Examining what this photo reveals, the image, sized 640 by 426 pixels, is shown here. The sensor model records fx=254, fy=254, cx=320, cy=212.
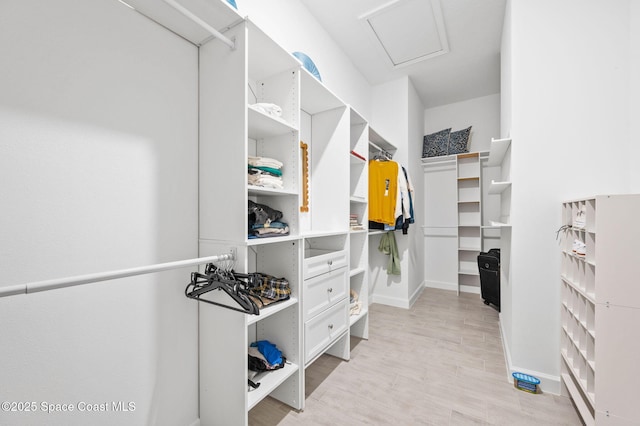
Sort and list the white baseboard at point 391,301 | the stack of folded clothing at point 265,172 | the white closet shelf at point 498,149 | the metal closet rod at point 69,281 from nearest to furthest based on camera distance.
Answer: the metal closet rod at point 69,281
the stack of folded clothing at point 265,172
the white closet shelf at point 498,149
the white baseboard at point 391,301

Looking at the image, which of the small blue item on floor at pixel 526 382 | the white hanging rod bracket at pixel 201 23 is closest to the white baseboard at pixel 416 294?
the small blue item on floor at pixel 526 382

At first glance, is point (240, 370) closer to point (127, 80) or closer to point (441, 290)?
point (127, 80)

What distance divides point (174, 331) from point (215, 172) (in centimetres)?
86

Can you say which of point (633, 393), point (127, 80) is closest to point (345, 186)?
point (127, 80)

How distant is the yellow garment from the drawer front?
1.05 m

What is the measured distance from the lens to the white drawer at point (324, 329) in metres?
1.68

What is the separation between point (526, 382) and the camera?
1.76m

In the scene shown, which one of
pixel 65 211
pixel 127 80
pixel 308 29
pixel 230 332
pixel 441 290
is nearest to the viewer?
pixel 65 211

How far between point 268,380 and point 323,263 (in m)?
0.78

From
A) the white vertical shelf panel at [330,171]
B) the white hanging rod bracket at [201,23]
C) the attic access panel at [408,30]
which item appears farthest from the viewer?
the attic access panel at [408,30]

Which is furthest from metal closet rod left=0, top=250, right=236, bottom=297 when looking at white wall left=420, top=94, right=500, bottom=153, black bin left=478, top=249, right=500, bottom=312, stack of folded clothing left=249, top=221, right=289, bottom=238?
white wall left=420, top=94, right=500, bottom=153

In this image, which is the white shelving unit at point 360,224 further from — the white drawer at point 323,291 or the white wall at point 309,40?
the white wall at point 309,40

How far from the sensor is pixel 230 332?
1.27 metres

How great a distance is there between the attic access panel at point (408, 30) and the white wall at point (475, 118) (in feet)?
5.41
